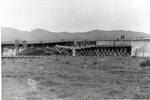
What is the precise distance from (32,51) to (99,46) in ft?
61.3

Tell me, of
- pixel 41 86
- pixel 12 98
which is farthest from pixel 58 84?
pixel 12 98

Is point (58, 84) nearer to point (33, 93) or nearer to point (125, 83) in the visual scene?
point (33, 93)

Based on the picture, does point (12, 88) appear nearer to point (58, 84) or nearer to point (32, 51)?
point (58, 84)

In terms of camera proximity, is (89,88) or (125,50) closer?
(89,88)

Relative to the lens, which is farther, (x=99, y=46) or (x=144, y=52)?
(x=99, y=46)

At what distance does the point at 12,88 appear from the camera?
10406mm

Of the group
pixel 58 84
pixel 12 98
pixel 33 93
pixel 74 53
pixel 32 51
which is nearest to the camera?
pixel 12 98

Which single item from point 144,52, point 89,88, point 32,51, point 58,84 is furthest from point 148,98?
point 32,51

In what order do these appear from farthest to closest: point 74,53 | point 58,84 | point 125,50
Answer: point 74,53, point 125,50, point 58,84

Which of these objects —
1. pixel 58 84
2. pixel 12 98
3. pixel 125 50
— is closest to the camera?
pixel 12 98

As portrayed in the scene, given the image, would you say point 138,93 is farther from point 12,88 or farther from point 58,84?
point 12,88

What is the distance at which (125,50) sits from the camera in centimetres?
4409

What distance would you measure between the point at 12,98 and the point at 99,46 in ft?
127

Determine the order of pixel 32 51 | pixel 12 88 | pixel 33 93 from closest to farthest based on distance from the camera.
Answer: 1. pixel 33 93
2. pixel 12 88
3. pixel 32 51
